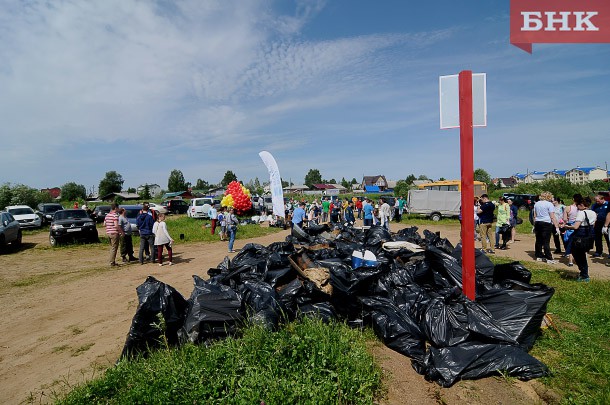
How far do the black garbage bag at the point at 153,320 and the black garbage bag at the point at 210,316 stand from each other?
155 mm

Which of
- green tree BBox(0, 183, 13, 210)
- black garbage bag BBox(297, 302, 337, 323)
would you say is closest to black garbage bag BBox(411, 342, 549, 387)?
black garbage bag BBox(297, 302, 337, 323)

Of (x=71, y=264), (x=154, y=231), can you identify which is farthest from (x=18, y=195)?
(x=154, y=231)

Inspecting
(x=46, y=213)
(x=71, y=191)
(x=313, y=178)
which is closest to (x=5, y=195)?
(x=46, y=213)

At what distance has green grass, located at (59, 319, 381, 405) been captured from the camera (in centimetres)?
257

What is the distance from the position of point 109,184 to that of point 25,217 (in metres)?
70.0

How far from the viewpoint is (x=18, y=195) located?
1250 inches

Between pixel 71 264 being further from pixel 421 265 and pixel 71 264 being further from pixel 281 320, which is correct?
pixel 421 265

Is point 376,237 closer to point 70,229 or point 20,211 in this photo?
point 70,229

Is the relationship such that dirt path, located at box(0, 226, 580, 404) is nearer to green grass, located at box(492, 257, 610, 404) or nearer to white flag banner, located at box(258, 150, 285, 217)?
green grass, located at box(492, 257, 610, 404)

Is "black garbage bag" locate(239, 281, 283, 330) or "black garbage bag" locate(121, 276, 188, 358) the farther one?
"black garbage bag" locate(239, 281, 283, 330)

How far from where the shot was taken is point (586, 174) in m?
100

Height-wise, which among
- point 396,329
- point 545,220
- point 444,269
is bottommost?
point 396,329

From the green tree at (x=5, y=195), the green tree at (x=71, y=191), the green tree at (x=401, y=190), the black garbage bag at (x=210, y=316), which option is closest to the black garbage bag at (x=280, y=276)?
the black garbage bag at (x=210, y=316)

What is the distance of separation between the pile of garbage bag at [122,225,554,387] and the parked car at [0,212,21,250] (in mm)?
11749
